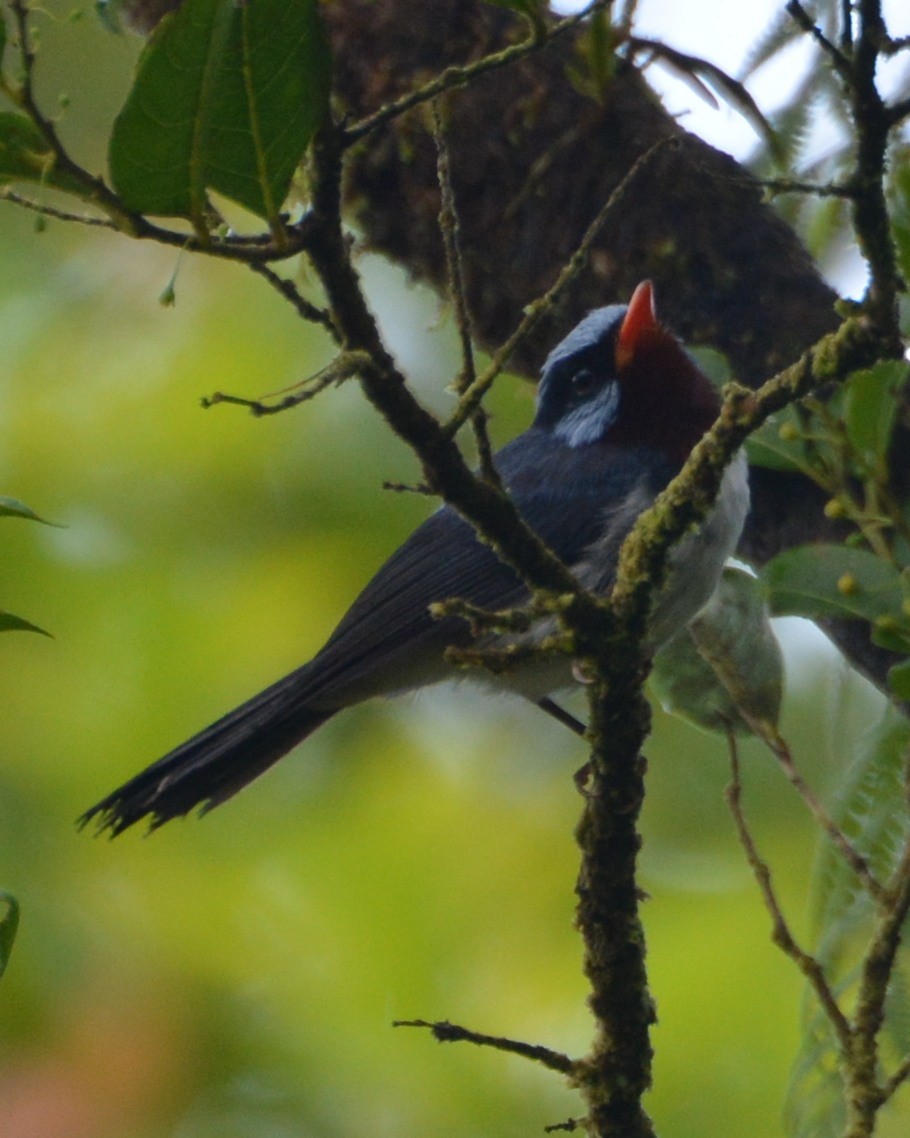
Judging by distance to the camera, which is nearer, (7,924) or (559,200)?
(7,924)

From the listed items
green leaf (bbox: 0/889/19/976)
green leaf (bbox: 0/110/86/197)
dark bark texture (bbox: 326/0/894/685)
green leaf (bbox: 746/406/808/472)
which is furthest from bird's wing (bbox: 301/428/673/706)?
green leaf (bbox: 0/110/86/197)

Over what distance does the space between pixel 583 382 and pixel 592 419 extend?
0.35 feet

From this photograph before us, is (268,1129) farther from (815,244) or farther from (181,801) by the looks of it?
(815,244)

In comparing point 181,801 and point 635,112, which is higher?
point 635,112

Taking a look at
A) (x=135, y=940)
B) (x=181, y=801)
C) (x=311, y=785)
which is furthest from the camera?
(x=311, y=785)

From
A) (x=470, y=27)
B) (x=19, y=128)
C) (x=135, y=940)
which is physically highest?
(x=470, y=27)

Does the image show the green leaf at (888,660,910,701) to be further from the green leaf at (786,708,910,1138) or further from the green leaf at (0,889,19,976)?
the green leaf at (0,889,19,976)

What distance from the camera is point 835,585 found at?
7.18 ft

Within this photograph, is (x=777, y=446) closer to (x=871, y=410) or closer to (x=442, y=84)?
(x=871, y=410)

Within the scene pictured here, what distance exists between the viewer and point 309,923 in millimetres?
4754

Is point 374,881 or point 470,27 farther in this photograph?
point 374,881

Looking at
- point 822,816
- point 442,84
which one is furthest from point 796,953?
point 442,84

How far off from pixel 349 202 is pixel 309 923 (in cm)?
235

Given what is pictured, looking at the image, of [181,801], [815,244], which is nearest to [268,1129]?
[181,801]
